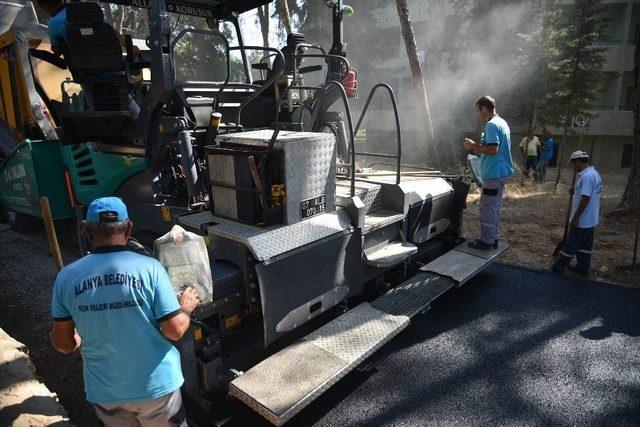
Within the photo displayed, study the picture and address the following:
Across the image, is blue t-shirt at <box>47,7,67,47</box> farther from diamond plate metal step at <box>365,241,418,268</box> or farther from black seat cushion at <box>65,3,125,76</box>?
diamond plate metal step at <box>365,241,418,268</box>

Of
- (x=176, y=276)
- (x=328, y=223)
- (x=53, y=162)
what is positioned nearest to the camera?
(x=176, y=276)

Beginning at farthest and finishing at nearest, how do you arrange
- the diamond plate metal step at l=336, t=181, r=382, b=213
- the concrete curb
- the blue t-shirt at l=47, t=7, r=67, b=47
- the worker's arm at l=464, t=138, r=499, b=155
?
the worker's arm at l=464, t=138, r=499, b=155, the diamond plate metal step at l=336, t=181, r=382, b=213, the blue t-shirt at l=47, t=7, r=67, b=47, the concrete curb

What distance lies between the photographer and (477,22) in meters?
19.7

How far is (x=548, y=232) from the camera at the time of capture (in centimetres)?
718

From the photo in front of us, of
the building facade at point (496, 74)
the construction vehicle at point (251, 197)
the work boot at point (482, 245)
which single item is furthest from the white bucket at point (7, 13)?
the building facade at point (496, 74)

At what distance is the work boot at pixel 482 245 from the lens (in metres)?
5.08

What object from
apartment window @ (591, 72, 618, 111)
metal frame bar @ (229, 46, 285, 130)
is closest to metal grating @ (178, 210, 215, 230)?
metal frame bar @ (229, 46, 285, 130)

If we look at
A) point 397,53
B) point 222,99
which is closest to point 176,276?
point 222,99

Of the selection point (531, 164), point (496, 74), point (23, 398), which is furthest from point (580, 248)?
point (496, 74)

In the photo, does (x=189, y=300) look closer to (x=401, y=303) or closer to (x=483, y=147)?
(x=401, y=303)

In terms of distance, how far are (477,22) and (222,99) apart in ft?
62.0

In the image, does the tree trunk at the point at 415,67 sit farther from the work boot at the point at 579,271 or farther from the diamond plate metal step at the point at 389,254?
the diamond plate metal step at the point at 389,254

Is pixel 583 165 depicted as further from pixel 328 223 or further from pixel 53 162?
pixel 53 162

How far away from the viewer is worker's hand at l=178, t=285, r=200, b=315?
211 centimetres
